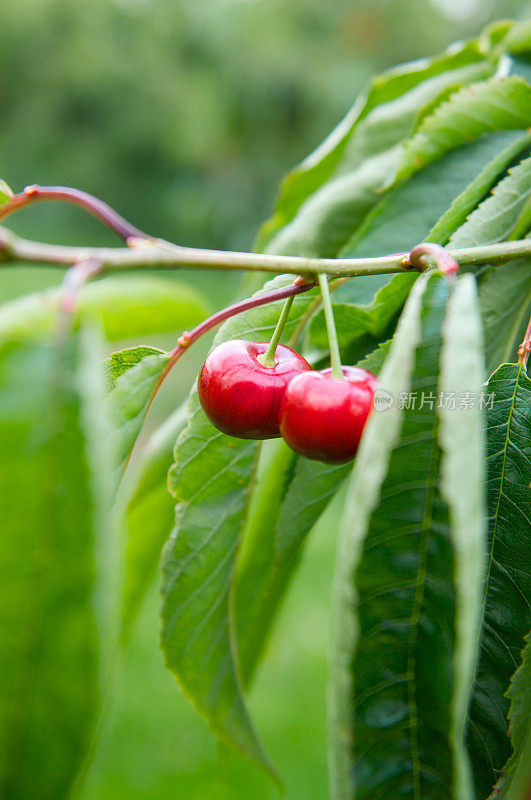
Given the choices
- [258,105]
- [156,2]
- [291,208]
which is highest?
[156,2]

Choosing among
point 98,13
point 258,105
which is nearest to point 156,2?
point 98,13

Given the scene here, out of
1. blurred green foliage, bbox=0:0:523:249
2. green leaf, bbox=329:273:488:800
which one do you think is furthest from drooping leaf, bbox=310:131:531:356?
blurred green foliage, bbox=0:0:523:249

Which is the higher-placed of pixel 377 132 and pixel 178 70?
pixel 178 70

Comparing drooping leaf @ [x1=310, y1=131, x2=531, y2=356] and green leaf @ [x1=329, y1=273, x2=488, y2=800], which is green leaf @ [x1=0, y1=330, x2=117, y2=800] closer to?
green leaf @ [x1=329, y1=273, x2=488, y2=800]

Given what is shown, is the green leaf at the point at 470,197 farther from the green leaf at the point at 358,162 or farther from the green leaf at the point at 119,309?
the green leaf at the point at 119,309

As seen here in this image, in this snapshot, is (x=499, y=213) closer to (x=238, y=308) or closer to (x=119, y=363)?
(x=238, y=308)

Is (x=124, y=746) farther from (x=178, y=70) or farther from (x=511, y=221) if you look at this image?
(x=178, y=70)

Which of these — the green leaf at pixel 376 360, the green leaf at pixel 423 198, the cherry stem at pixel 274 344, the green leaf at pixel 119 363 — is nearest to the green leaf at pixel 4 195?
the green leaf at pixel 119 363
